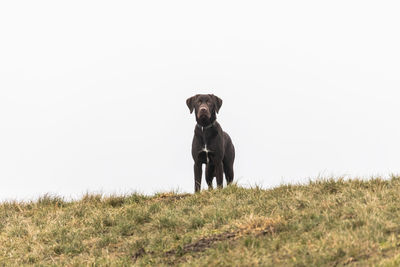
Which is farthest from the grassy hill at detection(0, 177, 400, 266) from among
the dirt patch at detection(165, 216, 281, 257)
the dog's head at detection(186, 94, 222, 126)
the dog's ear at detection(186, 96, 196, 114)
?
the dog's ear at detection(186, 96, 196, 114)

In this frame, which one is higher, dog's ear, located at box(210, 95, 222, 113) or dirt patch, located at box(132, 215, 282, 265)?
dog's ear, located at box(210, 95, 222, 113)

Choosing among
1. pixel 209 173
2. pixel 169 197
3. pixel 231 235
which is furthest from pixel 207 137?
pixel 231 235

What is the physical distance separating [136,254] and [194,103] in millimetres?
5457

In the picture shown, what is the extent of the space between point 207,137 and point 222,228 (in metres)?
4.56

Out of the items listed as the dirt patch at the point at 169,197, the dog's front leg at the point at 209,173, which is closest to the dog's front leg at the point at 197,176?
the dog's front leg at the point at 209,173

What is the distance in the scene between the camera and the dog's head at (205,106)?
11094 mm

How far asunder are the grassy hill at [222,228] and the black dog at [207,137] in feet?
5.54

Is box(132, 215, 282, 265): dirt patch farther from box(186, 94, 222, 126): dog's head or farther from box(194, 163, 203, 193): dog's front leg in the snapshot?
box(194, 163, 203, 193): dog's front leg

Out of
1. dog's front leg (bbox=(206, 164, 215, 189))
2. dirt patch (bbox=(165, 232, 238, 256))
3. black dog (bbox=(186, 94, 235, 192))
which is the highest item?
black dog (bbox=(186, 94, 235, 192))

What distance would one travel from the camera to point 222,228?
22.6 feet

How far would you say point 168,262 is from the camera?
20.1 feet

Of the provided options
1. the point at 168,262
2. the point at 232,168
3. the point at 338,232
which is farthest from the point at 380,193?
the point at 232,168

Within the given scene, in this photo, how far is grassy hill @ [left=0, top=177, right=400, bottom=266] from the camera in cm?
560

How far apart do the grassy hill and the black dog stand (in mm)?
1690
